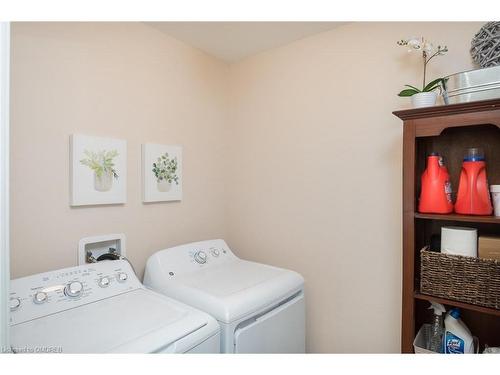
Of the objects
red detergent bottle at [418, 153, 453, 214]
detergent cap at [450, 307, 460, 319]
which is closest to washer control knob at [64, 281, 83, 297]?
red detergent bottle at [418, 153, 453, 214]

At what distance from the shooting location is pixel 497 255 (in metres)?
1.21

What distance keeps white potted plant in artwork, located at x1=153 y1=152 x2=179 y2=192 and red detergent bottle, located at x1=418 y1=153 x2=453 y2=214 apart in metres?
1.44

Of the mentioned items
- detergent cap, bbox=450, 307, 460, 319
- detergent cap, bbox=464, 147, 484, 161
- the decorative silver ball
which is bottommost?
detergent cap, bbox=450, 307, 460, 319

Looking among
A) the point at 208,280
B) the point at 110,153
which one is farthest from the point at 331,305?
the point at 110,153

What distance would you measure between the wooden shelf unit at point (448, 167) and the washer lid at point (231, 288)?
60 centimetres

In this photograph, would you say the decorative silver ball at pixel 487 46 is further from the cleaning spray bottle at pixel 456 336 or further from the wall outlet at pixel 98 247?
the wall outlet at pixel 98 247

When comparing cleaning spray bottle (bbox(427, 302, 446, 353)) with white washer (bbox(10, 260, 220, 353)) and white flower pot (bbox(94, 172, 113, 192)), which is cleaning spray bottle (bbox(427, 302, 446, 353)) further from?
white flower pot (bbox(94, 172, 113, 192))

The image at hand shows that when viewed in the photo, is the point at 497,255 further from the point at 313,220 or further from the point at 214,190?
the point at 214,190

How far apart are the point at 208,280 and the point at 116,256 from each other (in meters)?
0.52

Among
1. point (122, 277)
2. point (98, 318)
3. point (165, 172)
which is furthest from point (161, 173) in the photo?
point (98, 318)

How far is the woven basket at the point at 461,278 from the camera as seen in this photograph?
1188mm

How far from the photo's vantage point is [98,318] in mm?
1211

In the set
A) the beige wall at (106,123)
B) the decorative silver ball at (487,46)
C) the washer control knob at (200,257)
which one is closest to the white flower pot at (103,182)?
the beige wall at (106,123)

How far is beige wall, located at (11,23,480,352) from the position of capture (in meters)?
1.43
